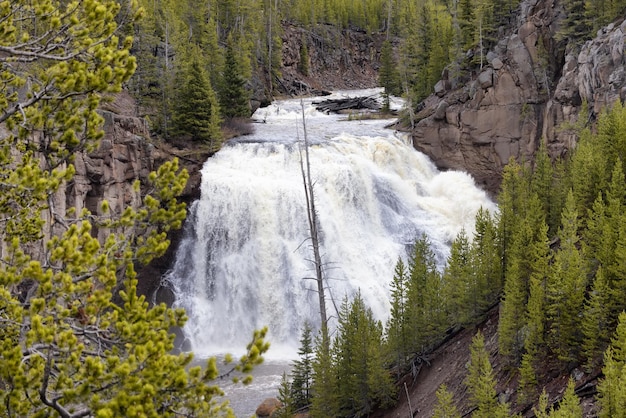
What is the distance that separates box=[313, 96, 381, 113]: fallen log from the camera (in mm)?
58000

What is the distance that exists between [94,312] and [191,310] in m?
23.7

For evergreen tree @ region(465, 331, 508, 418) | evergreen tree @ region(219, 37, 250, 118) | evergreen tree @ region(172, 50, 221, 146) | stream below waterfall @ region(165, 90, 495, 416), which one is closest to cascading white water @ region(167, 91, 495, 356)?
stream below waterfall @ region(165, 90, 495, 416)

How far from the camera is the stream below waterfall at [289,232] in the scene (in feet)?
91.2

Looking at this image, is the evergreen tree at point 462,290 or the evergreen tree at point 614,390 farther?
the evergreen tree at point 462,290

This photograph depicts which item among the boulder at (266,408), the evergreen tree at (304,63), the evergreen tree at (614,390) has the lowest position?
the boulder at (266,408)

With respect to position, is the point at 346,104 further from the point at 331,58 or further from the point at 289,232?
the point at 289,232

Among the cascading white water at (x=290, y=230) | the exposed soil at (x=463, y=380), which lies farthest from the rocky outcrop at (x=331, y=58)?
the exposed soil at (x=463, y=380)

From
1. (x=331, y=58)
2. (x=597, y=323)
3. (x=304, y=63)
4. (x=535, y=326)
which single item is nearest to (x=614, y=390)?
(x=597, y=323)

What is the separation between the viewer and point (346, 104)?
59938mm

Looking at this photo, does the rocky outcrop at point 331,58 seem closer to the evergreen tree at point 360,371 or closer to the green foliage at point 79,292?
the evergreen tree at point 360,371

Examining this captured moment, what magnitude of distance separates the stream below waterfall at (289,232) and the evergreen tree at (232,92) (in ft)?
28.5

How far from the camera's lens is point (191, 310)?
28.3 metres

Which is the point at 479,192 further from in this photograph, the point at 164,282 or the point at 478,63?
the point at 164,282

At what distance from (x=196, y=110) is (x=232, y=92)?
31.6ft
